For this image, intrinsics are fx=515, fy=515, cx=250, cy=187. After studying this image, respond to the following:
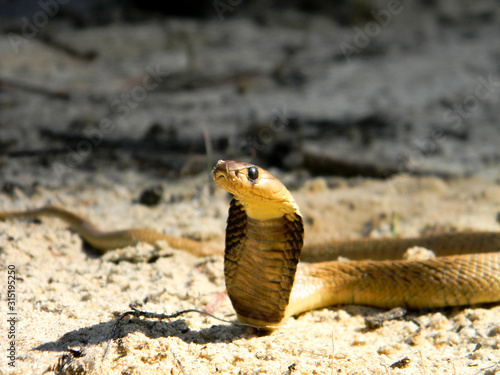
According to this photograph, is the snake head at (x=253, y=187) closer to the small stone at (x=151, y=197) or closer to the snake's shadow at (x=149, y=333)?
the snake's shadow at (x=149, y=333)

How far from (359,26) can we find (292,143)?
6.09 metres

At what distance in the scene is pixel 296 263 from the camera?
8.16 feet

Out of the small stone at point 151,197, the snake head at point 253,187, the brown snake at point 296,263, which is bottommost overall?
the small stone at point 151,197

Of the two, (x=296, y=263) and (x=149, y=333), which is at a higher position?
(x=296, y=263)

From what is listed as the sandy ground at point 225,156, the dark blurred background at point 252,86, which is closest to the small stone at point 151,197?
the sandy ground at point 225,156

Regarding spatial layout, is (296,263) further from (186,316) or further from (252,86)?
(252,86)

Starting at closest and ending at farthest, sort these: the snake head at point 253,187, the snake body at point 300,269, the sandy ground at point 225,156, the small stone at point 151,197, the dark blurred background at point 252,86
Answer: the snake head at point 253,187 → the snake body at point 300,269 → the sandy ground at point 225,156 → the small stone at point 151,197 → the dark blurred background at point 252,86

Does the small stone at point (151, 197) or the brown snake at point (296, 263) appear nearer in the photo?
the brown snake at point (296, 263)

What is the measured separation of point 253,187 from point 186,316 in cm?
96

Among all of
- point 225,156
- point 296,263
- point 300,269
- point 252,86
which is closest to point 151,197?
point 225,156

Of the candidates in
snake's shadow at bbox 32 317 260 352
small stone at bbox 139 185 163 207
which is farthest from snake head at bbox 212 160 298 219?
small stone at bbox 139 185 163 207

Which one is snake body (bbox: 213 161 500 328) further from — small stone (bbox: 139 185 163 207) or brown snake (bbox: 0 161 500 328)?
small stone (bbox: 139 185 163 207)

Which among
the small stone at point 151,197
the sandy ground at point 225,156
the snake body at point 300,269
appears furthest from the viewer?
the small stone at point 151,197

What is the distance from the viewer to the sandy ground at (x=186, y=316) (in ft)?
7.63
